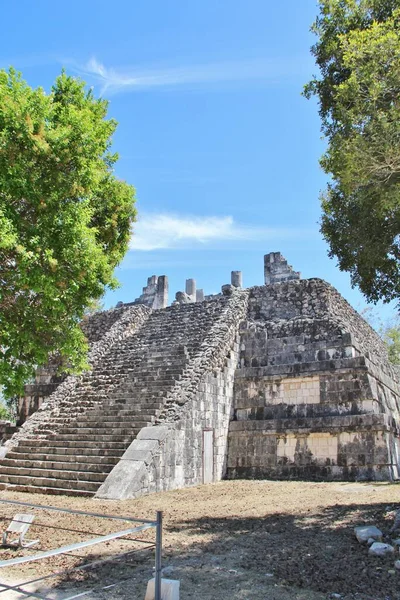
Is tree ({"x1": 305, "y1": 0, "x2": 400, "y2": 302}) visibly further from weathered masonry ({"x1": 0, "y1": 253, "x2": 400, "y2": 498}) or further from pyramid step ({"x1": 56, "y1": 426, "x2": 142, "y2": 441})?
pyramid step ({"x1": 56, "y1": 426, "x2": 142, "y2": 441})

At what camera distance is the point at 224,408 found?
15.5m

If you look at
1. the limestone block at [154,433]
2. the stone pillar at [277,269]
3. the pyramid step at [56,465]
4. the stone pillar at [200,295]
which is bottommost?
the pyramid step at [56,465]

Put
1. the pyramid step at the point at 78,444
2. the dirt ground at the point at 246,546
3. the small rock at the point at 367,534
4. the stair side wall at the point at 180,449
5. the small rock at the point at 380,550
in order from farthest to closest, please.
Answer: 1. the pyramid step at the point at 78,444
2. the stair side wall at the point at 180,449
3. the small rock at the point at 367,534
4. the small rock at the point at 380,550
5. the dirt ground at the point at 246,546

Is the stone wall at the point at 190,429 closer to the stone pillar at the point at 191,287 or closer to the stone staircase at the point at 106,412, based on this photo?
the stone staircase at the point at 106,412

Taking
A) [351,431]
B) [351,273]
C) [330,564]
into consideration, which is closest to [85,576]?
[330,564]

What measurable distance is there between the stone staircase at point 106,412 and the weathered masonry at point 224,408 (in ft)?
0.14

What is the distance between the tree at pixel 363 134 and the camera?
810 centimetres

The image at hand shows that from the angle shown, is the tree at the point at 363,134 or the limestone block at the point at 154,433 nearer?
the tree at the point at 363,134

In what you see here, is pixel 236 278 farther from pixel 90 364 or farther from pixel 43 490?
pixel 43 490

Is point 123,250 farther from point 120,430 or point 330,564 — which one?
point 330,564

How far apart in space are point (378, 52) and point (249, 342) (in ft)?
35.8

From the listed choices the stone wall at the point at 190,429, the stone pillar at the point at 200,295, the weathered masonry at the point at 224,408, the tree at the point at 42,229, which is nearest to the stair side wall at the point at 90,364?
the weathered masonry at the point at 224,408

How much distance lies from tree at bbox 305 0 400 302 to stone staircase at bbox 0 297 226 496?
6.92 meters

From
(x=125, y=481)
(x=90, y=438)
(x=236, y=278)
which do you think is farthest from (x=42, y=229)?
(x=236, y=278)
